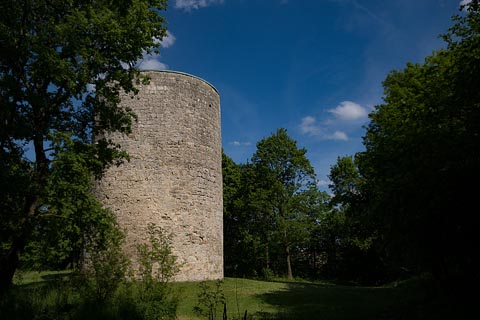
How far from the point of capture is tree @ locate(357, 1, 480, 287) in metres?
7.11

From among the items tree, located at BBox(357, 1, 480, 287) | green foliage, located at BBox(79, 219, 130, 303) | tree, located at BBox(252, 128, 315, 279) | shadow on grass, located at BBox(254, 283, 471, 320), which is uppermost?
tree, located at BBox(252, 128, 315, 279)

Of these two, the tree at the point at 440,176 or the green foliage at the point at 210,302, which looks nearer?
the green foliage at the point at 210,302

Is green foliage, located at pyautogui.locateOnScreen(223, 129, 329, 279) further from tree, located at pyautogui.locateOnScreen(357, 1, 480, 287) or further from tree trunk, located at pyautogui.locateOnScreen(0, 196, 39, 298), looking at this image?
tree trunk, located at pyautogui.locateOnScreen(0, 196, 39, 298)

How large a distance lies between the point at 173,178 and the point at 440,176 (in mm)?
9100

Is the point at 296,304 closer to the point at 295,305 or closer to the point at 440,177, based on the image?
the point at 295,305

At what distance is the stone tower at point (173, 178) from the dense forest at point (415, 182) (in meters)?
5.43

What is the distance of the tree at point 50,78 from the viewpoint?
7375 millimetres

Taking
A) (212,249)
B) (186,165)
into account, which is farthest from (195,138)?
(212,249)

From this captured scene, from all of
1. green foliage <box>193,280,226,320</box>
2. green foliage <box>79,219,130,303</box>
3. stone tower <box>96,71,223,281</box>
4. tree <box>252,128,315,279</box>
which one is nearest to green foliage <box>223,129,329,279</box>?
tree <box>252,128,315,279</box>

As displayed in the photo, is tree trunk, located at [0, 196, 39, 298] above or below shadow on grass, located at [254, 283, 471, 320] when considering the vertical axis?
above

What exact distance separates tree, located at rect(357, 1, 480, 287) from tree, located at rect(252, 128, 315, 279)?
13.5m

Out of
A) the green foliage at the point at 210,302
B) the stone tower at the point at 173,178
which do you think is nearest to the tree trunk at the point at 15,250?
the green foliage at the point at 210,302

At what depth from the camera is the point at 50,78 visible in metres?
8.22

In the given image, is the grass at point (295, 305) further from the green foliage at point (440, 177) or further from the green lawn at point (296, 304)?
the green foliage at point (440, 177)
